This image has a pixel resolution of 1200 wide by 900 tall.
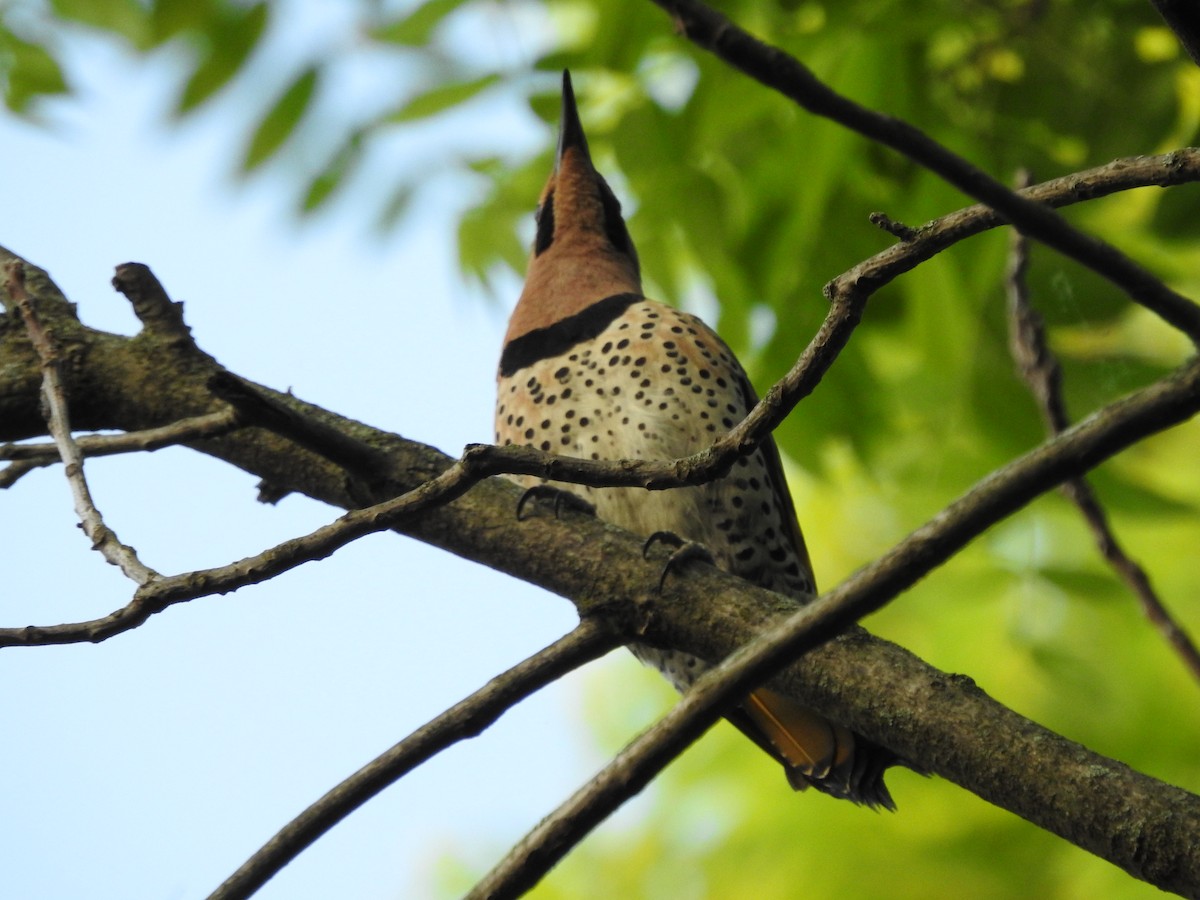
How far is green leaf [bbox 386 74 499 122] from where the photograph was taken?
11.9 feet

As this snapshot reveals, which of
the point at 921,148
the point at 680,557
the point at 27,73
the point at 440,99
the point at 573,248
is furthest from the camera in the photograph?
the point at 573,248

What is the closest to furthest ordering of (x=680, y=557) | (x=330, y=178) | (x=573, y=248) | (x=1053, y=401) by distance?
(x=680, y=557)
(x=1053, y=401)
(x=330, y=178)
(x=573, y=248)

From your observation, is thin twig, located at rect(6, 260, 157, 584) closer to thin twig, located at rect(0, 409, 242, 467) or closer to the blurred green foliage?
thin twig, located at rect(0, 409, 242, 467)

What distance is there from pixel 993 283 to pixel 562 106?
4.41ft

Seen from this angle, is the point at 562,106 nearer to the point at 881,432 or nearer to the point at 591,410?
the point at 591,410

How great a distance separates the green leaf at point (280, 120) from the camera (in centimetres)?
389

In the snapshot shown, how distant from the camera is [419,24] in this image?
3598mm

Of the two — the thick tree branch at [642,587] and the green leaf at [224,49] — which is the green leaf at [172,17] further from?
the thick tree branch at [642,587]

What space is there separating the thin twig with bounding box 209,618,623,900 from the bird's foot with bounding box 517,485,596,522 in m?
0.44

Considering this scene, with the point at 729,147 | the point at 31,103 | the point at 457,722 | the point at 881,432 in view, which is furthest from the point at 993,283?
the point at 31,103

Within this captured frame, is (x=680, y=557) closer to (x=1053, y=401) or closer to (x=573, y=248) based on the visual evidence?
(x=1053, y=401)

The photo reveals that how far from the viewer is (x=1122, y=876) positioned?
3670 mm

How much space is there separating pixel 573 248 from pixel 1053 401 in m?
2.05

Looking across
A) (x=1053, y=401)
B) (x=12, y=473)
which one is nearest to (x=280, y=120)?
(x=12, y=473)
